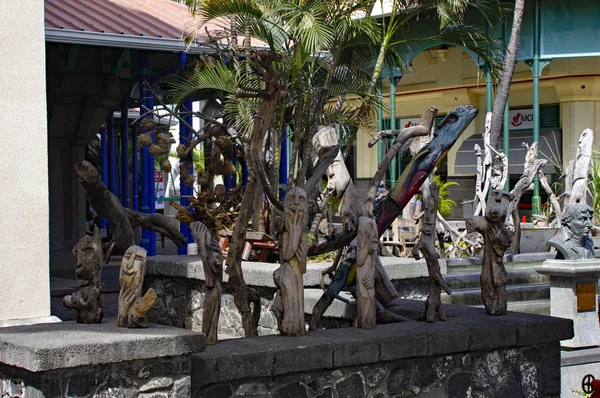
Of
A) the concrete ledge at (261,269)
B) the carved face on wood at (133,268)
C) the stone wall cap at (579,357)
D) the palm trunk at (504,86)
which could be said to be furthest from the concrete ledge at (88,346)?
the palm trunk at (504,86)

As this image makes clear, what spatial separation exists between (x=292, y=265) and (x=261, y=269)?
11.7ft

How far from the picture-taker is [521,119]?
25.2m

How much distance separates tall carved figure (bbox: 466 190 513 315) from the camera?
6129 mm

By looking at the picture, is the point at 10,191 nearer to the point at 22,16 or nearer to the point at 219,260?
the point at 22,16

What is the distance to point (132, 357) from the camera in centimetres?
448

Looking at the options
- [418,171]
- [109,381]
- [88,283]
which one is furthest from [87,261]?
[418,171]

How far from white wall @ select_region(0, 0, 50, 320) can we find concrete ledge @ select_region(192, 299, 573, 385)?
3.43 meters

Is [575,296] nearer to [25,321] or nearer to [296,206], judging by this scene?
[296,206]

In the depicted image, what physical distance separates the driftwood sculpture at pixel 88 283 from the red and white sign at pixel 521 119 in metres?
21.0

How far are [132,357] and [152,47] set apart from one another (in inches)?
326

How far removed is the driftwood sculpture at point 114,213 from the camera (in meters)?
5.52

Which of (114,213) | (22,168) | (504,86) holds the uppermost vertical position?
(504,86)

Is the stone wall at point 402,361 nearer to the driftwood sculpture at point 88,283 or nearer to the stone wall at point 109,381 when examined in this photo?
the stone wall at point 109,381

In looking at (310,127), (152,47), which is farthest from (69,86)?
(310,127)
